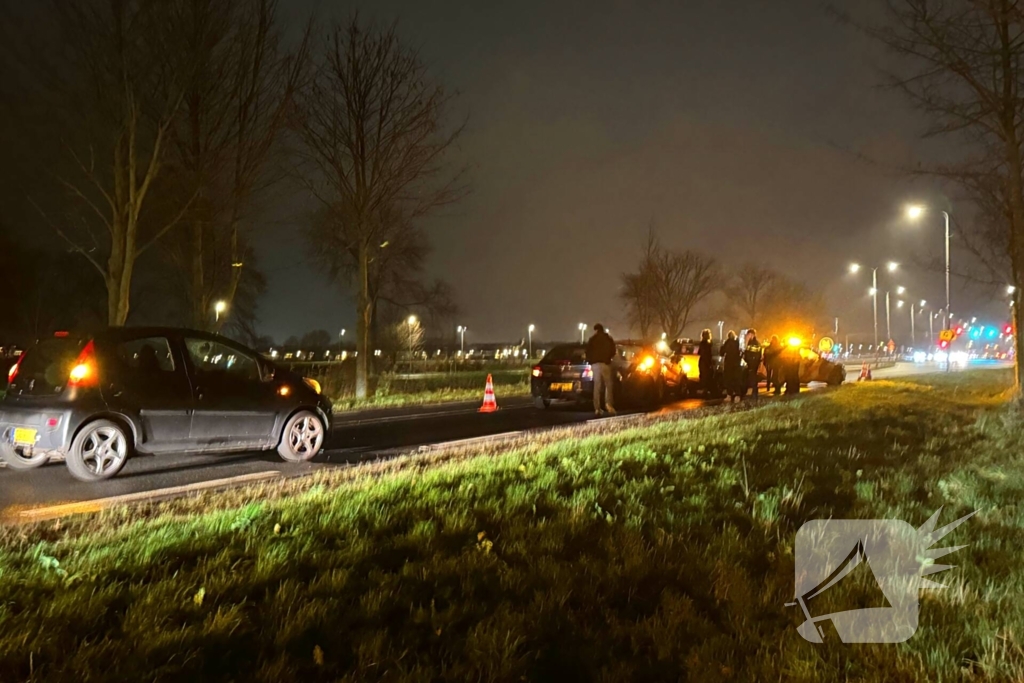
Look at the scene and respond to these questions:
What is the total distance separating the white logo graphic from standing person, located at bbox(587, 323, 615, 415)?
29.4 feet

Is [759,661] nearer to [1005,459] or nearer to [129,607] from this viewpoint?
[129,607]

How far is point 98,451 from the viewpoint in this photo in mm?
7707

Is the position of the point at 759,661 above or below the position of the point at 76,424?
below

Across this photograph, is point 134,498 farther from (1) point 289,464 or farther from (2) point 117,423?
(1) point 289,464

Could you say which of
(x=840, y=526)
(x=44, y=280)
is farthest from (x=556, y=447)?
(x=44, y=280)

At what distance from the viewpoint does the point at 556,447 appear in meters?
9.27

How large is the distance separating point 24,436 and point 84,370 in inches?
35.8

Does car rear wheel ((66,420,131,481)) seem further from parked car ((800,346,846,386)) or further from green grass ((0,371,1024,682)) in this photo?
parked car ((800,346,846,386))

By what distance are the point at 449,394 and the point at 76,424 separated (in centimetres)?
1523

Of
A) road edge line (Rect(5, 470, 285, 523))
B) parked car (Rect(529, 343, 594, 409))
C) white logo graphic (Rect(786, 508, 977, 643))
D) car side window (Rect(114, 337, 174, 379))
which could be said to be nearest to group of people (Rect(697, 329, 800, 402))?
parked car (Rect(529, 343, 594, 409))

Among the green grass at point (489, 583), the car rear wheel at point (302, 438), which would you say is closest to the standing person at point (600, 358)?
the car rear wheel at point (302, 438)

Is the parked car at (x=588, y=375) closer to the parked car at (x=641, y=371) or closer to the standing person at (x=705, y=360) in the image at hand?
the parked car at (x=641, y=371)

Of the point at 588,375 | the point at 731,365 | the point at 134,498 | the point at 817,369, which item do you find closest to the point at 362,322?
the point at 588,375

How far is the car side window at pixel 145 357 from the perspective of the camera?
7961mm
